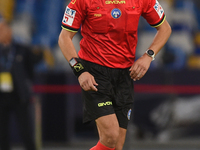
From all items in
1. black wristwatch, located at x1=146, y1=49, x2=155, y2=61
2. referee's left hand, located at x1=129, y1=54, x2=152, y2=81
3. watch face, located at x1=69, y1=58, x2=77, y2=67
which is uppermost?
black wristwatch, located at x1=146, y1=49, x2=155, y2=61

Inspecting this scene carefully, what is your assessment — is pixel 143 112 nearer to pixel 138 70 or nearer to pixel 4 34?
pixel 4 34

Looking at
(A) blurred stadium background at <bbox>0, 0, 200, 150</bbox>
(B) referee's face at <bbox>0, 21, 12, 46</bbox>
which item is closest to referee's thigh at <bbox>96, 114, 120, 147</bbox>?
(B) referee's face at <bbox>0, 21, 12, 46</bbox>

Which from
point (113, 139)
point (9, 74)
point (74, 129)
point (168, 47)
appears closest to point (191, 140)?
point (74, 129)

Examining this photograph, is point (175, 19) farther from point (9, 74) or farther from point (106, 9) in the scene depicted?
point (106, 9)

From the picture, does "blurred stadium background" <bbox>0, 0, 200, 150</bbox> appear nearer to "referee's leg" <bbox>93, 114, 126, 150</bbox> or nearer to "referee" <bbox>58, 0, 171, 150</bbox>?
"referee" <bbox>58, 0, 171, 150</bbox>

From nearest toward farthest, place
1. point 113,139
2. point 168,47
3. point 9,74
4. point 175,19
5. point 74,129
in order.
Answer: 1. point 113,139
2. point 9,74
3. point 74,129
4. point 168,47
5. point 175,19

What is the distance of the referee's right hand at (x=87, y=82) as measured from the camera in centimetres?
352

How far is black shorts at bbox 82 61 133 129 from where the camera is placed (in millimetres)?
3713

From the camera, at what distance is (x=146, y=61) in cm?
379

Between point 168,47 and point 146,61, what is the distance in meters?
6.51

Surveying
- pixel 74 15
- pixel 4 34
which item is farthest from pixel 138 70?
pixel 4 34

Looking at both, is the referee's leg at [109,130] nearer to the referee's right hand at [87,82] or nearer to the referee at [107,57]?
the referee at [107,57]

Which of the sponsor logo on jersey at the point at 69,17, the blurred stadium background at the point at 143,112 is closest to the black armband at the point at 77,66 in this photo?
the sponsor logo on jersey at the point at 69,17

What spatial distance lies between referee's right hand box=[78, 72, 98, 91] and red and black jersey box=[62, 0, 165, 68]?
289mm
